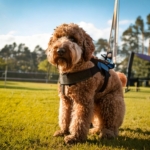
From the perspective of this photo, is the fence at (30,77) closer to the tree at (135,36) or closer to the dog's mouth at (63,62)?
the tree at (135,36)

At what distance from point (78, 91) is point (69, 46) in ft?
1.67

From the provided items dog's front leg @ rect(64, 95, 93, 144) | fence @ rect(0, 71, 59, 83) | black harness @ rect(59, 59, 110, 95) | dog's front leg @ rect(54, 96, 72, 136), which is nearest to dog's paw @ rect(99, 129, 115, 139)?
dog's front leg @ rect(64, 95, 93, 144)

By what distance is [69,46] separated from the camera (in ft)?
7.80

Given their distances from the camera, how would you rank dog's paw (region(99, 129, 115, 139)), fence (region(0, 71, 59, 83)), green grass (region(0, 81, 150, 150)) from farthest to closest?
1. fence (region(0, 71, 59, 83))
2. dog's paw (region(99, 129, 115, 139))
3. green grass (region(0, 81, 150, 150))

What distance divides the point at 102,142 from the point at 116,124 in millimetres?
495

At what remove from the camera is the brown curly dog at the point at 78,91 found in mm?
2461

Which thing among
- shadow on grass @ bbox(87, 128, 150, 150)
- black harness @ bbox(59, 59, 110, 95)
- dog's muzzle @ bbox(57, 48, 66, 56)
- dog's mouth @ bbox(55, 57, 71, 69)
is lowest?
shadow on grass @ bbox(87, 128, 150, 150)

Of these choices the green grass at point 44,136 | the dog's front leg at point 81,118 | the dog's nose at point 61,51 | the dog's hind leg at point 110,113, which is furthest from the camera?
the dog's hind leg at point 110,113

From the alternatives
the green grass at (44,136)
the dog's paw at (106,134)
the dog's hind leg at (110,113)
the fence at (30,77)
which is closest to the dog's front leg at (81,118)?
the green grass at (44,136)

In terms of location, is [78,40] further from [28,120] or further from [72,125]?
[28,120]

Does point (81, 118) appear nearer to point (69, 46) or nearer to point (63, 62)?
point (63, 62)

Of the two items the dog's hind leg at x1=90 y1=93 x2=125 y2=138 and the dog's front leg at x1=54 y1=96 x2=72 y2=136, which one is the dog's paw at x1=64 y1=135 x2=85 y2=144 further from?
the dog's hind leg at x1=90 y1=93 x2=125 y2=138

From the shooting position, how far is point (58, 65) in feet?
8.41

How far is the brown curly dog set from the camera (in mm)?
2461
